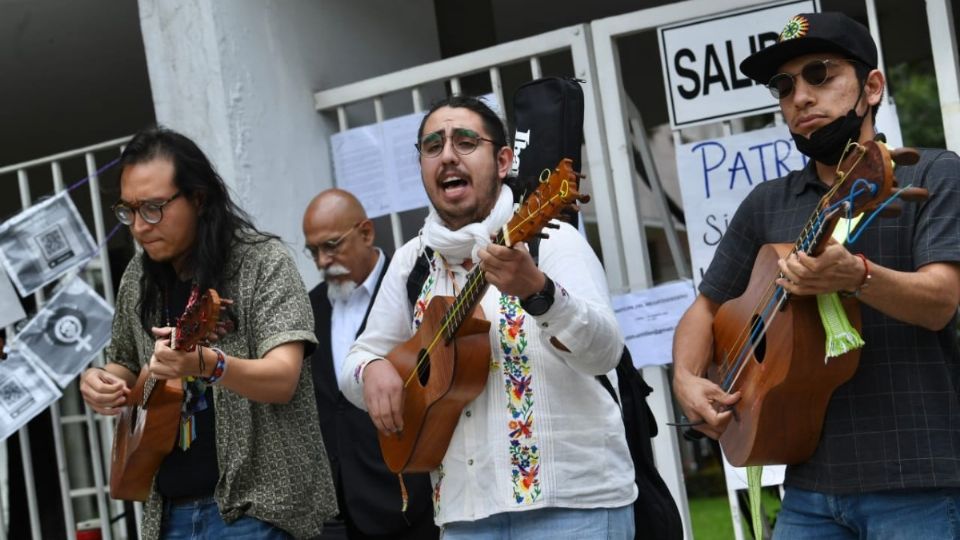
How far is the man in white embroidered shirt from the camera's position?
10.4 ft

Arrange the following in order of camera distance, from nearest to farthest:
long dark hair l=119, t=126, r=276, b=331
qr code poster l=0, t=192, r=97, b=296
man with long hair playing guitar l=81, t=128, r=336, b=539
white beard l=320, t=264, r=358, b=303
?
1. man with long hair playing guitar l=81, t=128, r=336, b=539
2. long dark hair l=119, t=126, r=276, b=331
3. white beard l=320, t=264, r=358, b=303
4. qr code poster l=0, t=192, r=97, b=296

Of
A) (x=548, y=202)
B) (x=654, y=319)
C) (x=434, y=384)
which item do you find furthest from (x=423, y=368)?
(x=654, y=319)

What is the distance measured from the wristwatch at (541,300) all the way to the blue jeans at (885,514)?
71 centimetres

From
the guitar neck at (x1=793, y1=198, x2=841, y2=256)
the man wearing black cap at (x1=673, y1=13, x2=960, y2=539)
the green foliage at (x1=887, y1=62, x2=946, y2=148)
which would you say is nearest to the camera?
the guitar neck at (x1=793, y1=198, x2=841, y2=256)

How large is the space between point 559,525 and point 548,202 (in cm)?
80

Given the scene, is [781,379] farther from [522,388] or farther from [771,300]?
[522,388]

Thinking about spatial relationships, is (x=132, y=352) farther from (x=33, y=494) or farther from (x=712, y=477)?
(x=712, y=477)

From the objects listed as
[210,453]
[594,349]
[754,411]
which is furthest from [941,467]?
[210,453]

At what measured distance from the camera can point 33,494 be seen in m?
5.76

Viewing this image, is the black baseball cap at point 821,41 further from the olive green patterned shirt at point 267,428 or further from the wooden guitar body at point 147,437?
the wooden guitar body at point 147,437

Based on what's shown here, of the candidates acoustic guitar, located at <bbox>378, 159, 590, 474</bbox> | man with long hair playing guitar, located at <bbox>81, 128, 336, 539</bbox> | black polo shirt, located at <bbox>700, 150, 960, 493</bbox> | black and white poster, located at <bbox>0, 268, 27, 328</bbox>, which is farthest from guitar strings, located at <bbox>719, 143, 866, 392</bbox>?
black and white poster, located at <bbox>0, 268, 27, 328</bbox>

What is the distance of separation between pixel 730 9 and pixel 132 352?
2.43m

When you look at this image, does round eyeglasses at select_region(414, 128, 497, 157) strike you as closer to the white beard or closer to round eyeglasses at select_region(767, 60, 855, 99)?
round eyeglasses at select_region(767, 60, 855, 99)

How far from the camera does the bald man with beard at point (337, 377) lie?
4527 mm
